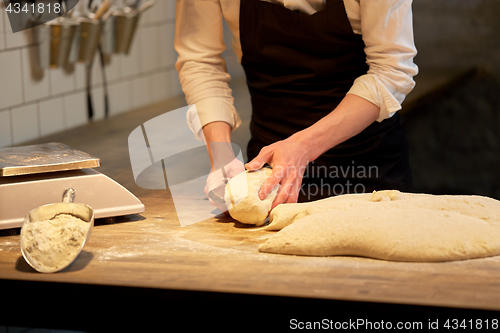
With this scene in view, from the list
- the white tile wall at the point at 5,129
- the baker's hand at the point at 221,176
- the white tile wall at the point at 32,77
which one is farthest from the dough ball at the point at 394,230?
the white tile wall at the point at 32,77

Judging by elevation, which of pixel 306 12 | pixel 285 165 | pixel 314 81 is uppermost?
pixel 306 12

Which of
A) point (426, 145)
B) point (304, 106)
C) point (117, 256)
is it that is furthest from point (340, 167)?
point (426, 145)

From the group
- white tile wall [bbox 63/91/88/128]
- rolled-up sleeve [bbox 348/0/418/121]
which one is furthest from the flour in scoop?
white tile wall [bbox 63/91/88/128]

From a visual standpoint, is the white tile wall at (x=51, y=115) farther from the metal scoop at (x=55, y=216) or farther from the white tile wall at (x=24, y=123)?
the metal scoop at (x=55, y=216)

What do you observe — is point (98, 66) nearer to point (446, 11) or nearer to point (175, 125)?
point (175, 125)

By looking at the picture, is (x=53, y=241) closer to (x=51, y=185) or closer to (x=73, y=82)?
(x=51, y=185)

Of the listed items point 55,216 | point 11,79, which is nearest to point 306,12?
point 55,216

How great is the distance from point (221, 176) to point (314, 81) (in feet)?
1.27

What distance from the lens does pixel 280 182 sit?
3.82ft

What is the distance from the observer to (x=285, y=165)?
1141 mm

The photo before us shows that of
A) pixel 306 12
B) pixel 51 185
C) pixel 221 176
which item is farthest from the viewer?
pixel 306 12

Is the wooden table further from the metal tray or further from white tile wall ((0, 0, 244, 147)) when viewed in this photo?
white tile wall ((0, 0, 244, 147))

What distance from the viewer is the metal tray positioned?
1028 millimetres

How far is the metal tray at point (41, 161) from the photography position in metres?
1.03
